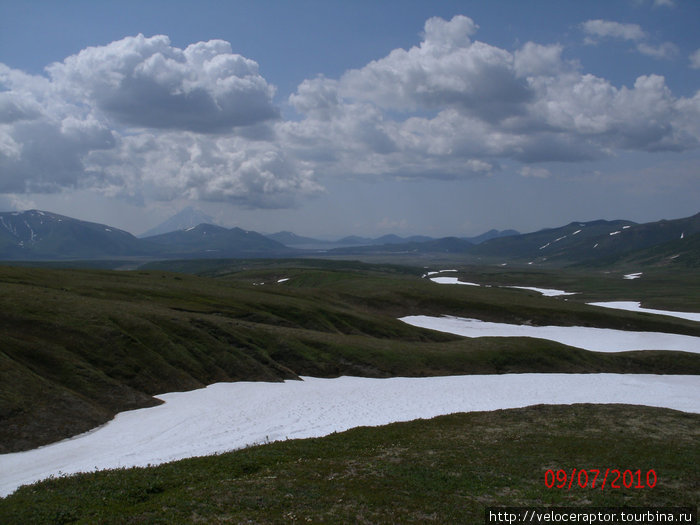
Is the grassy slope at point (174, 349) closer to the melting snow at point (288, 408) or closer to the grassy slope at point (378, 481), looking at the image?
the melting snow at point (288, 408)

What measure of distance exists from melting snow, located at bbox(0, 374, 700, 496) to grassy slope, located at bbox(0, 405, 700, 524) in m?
5.22

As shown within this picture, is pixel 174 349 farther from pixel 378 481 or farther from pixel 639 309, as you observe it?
pixel 639 309

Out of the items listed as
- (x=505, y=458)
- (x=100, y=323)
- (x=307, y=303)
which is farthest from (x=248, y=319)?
(x=505, y=458)

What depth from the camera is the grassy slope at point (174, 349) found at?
31.0 m

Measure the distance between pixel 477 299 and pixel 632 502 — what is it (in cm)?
10227

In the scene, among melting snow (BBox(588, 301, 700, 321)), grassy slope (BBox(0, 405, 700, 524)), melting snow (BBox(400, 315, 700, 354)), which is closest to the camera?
grassy slope (BBox(0, 405, 700, 524))

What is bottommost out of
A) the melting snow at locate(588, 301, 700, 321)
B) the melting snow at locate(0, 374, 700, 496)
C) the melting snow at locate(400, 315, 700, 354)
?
the melting snow at locate(588, 301, 700, 321)

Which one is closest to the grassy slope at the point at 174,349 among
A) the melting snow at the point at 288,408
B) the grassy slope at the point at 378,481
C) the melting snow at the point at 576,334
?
the melting snow at the point at 288,408
